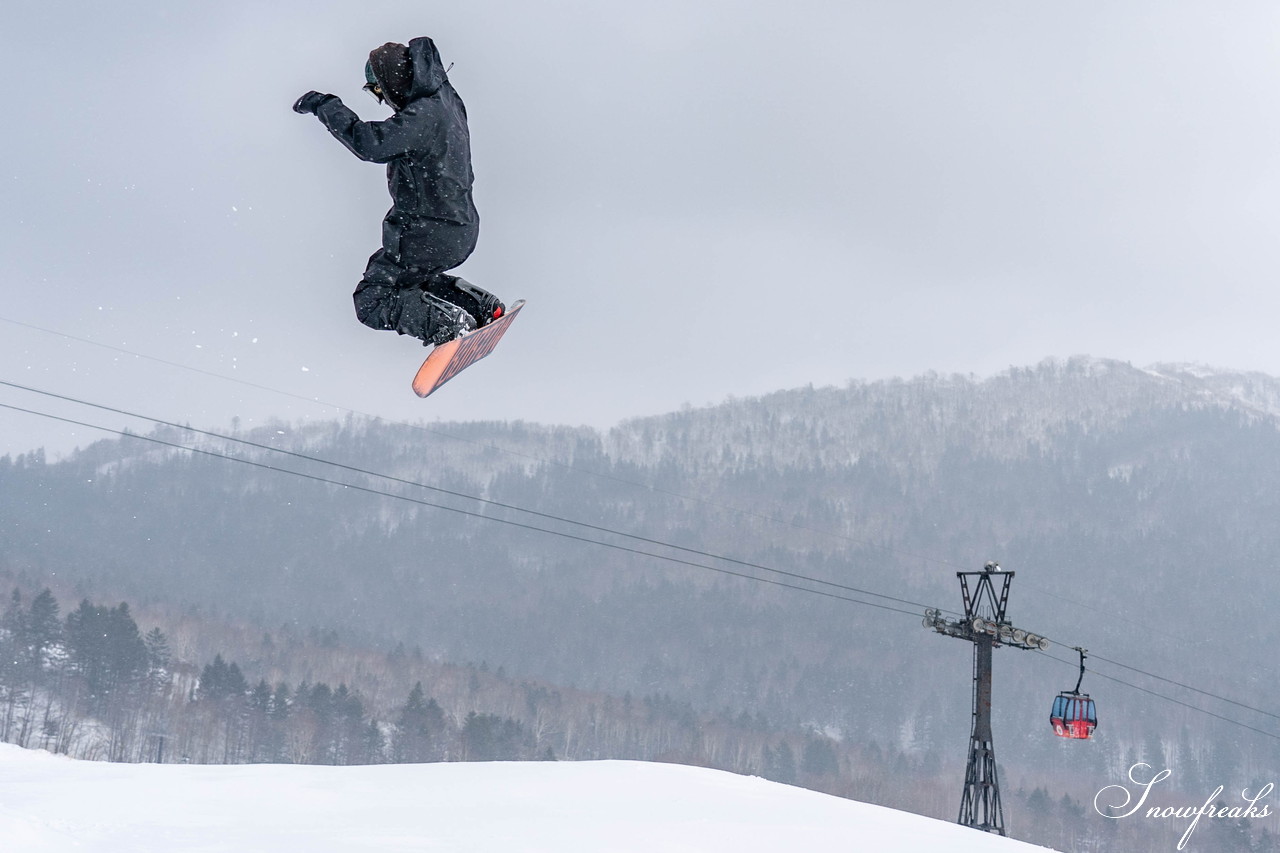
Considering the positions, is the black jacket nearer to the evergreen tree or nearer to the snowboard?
the snowboard

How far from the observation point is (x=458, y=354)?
744 centimetres

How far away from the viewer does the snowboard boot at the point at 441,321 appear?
23.4 ft

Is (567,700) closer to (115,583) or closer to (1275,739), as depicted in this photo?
(115,583)

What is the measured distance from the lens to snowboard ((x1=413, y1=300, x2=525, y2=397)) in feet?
23.6

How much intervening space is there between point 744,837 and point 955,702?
178203mm

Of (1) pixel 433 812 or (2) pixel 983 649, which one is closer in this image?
(1) pixel 433 812

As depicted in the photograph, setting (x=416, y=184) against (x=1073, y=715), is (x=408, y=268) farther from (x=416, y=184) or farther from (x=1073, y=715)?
(x=1073, y=715)

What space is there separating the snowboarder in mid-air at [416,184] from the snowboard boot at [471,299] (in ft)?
0.08

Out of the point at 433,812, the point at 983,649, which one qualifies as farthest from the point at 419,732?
the point at 433,812

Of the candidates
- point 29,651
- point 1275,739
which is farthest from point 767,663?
A: point 29,651

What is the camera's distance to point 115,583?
195m

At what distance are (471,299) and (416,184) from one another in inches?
58.2

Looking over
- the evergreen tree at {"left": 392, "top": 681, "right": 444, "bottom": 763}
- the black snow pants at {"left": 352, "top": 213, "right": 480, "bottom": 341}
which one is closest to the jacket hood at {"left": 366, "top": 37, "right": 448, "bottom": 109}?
the black snow pants at {"left": 352, "top": 213, "right": 480, "bottom": 341}

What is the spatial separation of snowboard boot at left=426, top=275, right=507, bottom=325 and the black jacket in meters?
1.08
